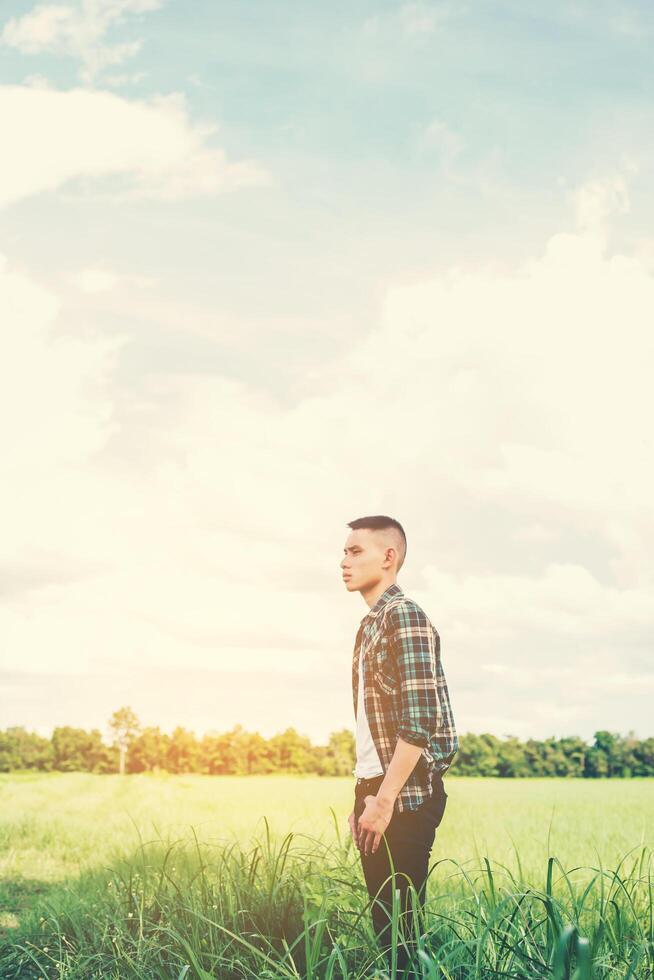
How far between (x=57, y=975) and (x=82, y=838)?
7777 millimetres

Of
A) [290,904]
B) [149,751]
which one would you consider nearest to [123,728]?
[149,751]

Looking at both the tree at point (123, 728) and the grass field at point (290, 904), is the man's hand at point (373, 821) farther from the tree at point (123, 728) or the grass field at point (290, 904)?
the tree at point (123, 728)

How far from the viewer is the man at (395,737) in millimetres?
4215

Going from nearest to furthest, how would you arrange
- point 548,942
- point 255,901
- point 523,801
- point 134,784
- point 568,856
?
1. point 548,942
2. point 255,901
3. point 568,856
4. point 523,801
5. point 134,784

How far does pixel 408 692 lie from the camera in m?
4.30

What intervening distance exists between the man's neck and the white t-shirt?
0.37 m

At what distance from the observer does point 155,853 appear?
8.30 metres

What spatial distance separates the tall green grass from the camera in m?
3.71

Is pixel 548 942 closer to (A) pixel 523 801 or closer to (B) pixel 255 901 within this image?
(B) pixel 255 901

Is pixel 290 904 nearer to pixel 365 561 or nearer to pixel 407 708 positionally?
pixel 407 708

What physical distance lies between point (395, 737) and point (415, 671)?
364 mm

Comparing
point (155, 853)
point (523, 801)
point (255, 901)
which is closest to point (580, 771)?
point (523, 801)

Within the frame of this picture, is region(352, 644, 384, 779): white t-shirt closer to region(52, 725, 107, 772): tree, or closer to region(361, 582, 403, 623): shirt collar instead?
region(361, 582, 403, 623): shirt collar

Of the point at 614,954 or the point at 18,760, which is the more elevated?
the point at 614,954
